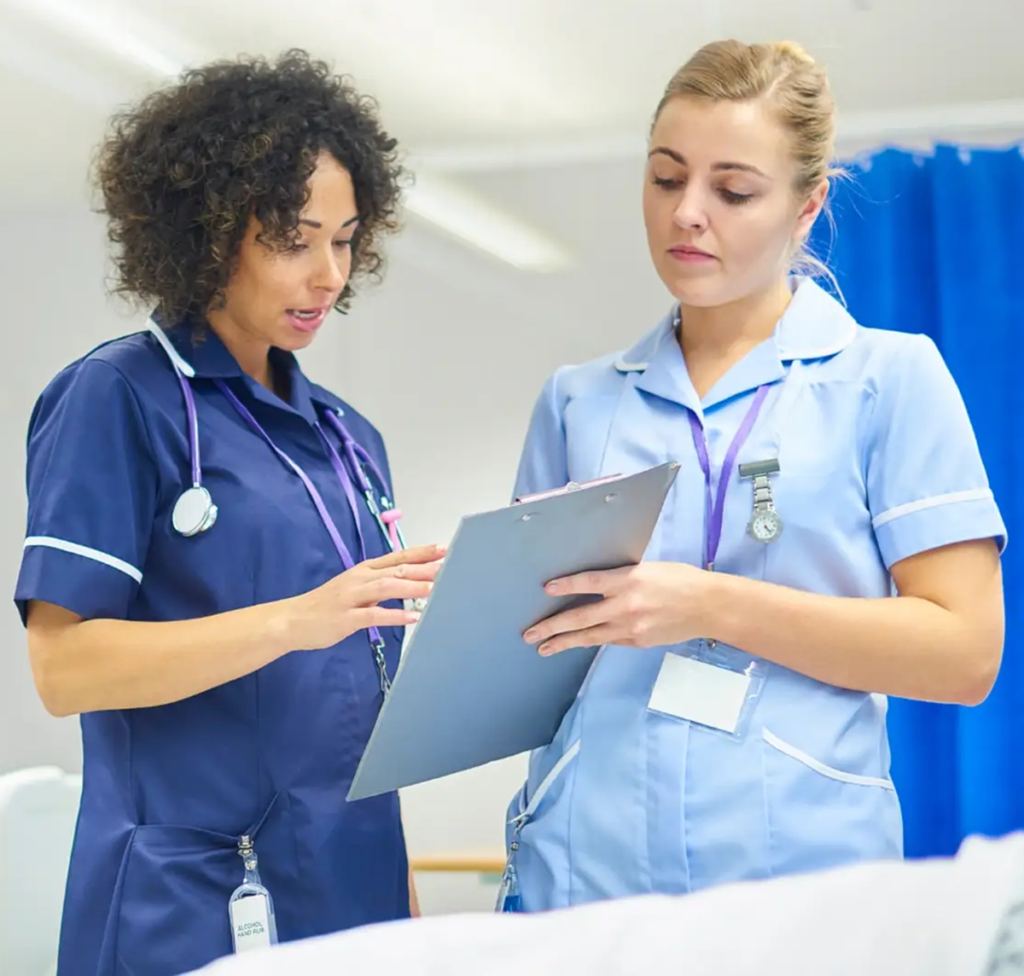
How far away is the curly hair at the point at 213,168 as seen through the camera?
160 centimetres

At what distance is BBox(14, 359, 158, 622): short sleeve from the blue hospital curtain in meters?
2.21

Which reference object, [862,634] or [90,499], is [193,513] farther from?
[862,634]

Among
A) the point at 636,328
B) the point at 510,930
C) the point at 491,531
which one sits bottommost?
the point at 510,930

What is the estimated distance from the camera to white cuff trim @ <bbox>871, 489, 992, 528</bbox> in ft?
4.34

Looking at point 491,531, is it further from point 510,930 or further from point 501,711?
point 510,930

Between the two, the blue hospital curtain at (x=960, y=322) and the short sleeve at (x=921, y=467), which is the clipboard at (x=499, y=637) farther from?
the blue hospital curtain at (x=960, y=322)

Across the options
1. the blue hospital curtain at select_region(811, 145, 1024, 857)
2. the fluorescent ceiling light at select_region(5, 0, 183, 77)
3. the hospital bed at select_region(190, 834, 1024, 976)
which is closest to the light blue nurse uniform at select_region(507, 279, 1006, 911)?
the hospital bed at select_region(190, 834, 1024, 976)

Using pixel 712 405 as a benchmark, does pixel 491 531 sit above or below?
below

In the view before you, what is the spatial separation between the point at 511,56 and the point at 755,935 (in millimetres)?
3025

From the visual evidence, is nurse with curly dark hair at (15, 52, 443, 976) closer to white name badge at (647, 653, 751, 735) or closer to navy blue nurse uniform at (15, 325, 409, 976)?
navy blue nurse uniform at (15, 325, 409, 976)

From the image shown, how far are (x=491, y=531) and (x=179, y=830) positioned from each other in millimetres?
622

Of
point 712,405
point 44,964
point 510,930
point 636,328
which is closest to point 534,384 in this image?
point 636,328

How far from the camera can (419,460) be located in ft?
12.4

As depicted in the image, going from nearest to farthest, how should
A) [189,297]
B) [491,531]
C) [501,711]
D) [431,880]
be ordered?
[491,531] → [501,711] → [189,297] → [431,880]
